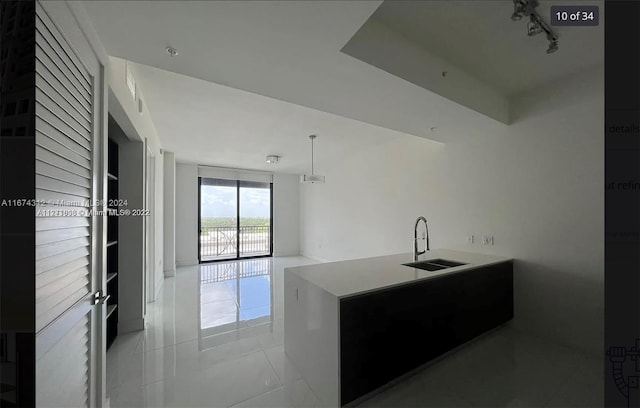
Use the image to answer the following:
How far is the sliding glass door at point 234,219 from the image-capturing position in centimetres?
653

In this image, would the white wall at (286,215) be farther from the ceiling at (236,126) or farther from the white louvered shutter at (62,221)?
the white louvered shutter at (62,221)

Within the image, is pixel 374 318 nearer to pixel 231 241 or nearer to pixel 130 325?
pixel 130 325

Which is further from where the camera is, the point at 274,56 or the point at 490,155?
the point at 490,155

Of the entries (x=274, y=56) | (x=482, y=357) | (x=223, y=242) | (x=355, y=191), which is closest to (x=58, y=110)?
(x=274, y=56)

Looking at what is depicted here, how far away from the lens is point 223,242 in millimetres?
7016

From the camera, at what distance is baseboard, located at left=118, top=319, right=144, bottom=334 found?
2637 millimetres

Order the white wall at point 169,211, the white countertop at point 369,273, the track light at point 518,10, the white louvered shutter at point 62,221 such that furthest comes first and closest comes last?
the white wall at point 169,211 → the white countertop at point 369,273 → the track light at point 518,10 → the white louvered shutter at point 62,221

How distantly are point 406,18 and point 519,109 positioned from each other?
2.07 m

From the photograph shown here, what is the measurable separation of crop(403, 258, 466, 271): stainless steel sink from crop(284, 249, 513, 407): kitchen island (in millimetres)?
145

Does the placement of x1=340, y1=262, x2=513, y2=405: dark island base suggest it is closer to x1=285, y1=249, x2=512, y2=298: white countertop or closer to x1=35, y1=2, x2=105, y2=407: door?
x1=285, y1=249, x2=512, y2=298: white countertop

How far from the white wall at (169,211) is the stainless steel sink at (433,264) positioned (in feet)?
16.7

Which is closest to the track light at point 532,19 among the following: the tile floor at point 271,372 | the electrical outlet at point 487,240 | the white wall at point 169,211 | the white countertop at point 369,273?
the white countertop at point 369,273

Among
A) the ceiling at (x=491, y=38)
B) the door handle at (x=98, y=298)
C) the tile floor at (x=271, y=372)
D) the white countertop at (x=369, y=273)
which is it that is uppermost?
the ceiling at (x=491, y=38)

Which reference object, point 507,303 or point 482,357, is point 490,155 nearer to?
point 507,303
